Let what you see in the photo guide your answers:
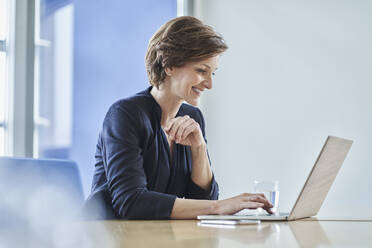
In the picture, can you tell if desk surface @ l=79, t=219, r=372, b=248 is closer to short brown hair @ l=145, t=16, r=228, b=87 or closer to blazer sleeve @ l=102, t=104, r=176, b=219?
blazer sleeve @ l=102, t=104, r=176, b=219

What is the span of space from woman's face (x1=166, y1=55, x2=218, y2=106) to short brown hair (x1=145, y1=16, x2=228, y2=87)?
0.08ft

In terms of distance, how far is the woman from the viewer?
54.0 inches

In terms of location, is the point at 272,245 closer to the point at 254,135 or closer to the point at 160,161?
the point at 160,161

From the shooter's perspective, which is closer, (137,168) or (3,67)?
(137,168)

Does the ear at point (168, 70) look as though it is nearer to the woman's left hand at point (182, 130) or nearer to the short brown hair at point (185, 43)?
the short brown hair at point (185, 43)

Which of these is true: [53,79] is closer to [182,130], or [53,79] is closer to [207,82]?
[207,82]

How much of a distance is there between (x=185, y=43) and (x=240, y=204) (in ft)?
2.05

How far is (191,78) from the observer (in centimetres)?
177

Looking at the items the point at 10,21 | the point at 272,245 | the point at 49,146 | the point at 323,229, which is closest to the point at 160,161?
the point at 323,229

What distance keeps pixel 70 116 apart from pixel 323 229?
7.41ft

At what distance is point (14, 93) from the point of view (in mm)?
2818

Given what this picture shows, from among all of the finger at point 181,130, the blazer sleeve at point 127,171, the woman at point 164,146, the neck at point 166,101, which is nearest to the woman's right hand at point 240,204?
the woman at point 164,146

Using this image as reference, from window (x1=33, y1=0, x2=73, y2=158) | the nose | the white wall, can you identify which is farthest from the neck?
the white wall

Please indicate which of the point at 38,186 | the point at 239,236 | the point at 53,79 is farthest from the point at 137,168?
the point at 53,79
